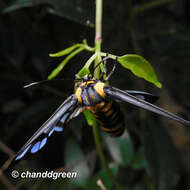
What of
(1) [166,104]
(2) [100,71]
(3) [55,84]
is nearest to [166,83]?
(1) [166,104]

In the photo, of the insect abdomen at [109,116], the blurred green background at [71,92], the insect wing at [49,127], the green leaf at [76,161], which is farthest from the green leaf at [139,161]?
the insect wing at [49,127]

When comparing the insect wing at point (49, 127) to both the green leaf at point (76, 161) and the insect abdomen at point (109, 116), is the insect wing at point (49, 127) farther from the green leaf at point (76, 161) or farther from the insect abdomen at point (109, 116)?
the green leaf at point (76, 161)

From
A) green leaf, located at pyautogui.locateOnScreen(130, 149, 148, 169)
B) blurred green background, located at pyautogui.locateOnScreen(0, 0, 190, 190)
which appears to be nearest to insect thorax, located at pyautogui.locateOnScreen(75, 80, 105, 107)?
blurred green background, located at pyautogui.locateOnScreen(0, 0, 190, 190)

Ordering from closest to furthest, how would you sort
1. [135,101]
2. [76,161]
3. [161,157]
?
[135,101] → [161,157] → [76,161]

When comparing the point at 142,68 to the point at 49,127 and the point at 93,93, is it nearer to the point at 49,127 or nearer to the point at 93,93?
the point at 93,93

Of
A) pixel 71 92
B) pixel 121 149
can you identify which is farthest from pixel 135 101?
pixel 71 92

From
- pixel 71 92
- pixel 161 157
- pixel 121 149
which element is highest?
pixel 71 92

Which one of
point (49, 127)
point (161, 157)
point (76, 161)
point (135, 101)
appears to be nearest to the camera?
point (135, 101)
